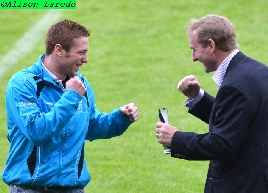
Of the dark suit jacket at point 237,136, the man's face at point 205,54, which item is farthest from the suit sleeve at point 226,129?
the man's face at point 205,54

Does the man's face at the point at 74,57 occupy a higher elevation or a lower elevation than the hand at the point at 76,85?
higher

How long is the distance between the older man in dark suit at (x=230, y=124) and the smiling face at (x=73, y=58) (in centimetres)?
86

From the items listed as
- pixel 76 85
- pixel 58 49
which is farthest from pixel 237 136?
pixel 58 49

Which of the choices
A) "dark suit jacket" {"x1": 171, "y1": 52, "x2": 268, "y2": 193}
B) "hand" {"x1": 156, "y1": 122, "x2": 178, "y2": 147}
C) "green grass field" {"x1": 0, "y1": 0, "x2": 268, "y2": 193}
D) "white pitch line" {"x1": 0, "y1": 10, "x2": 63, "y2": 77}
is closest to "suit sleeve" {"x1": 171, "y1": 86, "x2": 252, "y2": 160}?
"dark suit jacket" {"x1": 171, "y1": 52, "x2": 268, "y2": 193}

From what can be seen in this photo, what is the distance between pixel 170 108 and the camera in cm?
1397

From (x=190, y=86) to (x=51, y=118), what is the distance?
1.21 meters

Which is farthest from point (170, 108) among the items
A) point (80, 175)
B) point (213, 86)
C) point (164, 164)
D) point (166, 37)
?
point (80, 175)

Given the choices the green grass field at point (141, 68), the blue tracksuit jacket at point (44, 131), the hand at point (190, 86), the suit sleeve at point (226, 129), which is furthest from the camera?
the green grass field at point (141, 68)

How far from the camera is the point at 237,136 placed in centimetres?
559

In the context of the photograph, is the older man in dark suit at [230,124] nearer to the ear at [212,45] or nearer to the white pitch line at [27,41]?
the ear at [212,45]

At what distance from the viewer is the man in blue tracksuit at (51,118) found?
5.97 m

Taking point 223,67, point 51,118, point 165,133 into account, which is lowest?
point 165,133

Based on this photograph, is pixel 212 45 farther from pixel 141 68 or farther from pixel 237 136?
pixel 141 68

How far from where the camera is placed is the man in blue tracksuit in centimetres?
597
